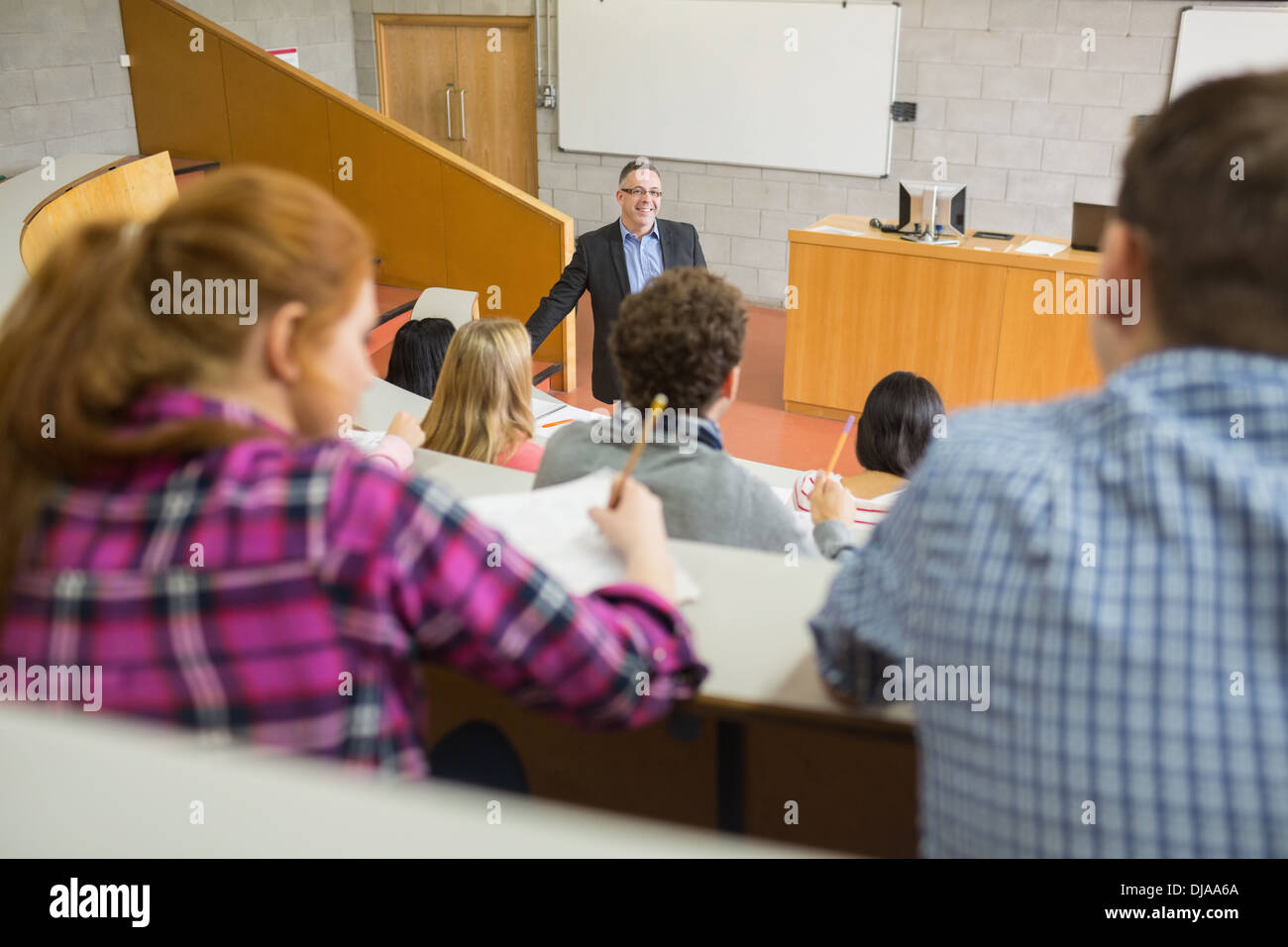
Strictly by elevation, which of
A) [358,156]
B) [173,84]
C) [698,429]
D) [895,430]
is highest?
[173,84]

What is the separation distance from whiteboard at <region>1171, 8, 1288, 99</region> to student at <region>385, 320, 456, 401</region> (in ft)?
14.2

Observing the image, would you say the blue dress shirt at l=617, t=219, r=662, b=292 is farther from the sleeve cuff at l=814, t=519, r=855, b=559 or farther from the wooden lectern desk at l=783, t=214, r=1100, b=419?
the sleeve cuff at l=814, t=519, r=855, b=559

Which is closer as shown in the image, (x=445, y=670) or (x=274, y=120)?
(x=445, y=670)

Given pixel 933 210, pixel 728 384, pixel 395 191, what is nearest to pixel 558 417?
pixel 728 384

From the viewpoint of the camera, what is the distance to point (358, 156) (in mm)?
6465

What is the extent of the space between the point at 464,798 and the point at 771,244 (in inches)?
270

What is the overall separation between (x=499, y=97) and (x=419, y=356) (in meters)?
4.96

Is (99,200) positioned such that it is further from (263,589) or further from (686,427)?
(263,589)

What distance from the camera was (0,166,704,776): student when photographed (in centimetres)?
81

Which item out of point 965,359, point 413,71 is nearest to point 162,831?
point 965,359

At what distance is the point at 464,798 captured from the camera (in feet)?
2.44

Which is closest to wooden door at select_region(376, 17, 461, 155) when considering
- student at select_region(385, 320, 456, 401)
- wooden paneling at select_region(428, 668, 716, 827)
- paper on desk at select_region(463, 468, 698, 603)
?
student at select_region(385, 320, 456, 401)

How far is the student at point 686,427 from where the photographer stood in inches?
64.7

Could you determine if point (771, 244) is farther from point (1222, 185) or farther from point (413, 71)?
point (1222, 185)
